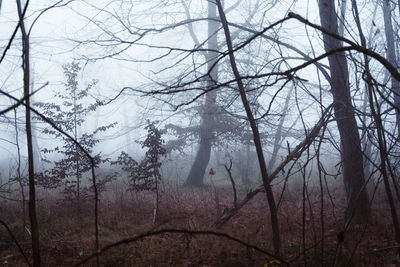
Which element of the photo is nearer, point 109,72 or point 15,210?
point 15,210

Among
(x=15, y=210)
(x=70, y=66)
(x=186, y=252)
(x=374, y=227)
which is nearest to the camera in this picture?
(x=186, y=252)

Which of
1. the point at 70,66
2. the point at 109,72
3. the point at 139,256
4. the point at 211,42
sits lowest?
the point at 139,256

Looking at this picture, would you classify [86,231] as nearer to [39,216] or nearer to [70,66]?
[39,216]

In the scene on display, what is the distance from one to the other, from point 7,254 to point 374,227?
22.2ft

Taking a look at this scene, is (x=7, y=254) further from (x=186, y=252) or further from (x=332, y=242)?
(x=332, y=242)

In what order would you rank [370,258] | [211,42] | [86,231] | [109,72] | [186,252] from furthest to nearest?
[109,72] → [211,42] → [86,231] → [186,252] → [370,258]

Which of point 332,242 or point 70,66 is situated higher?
point 70,66

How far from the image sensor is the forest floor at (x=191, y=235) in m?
4.14

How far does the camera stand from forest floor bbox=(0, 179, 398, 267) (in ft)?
13.6

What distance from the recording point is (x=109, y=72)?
161 ft

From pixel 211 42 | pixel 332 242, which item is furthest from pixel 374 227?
pixel 211 42

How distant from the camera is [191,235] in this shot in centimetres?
333

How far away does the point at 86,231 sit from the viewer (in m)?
6.25

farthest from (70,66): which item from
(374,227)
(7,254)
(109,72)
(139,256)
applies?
(109,72)
